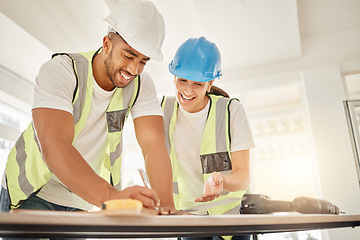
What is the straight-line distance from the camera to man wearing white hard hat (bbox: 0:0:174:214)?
1.19 m

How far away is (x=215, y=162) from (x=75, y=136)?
65cm

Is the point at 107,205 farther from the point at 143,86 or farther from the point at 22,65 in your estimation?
the point at 22,65

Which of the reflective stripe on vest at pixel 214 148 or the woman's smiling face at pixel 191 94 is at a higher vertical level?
the woman's smiling face at pixel 191 94

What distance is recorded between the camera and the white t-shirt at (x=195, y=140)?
5.51ft

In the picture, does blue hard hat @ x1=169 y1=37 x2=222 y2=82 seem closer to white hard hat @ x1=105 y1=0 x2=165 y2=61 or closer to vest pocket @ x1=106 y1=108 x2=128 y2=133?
white hard hat @ x1=105 y1=0 x2=165 y2=61

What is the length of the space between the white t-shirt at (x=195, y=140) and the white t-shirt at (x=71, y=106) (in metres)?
0.28

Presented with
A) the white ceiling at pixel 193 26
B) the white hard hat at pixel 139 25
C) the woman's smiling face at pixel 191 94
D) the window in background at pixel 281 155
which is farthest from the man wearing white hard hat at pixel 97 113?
the window in background at pixel 281 155

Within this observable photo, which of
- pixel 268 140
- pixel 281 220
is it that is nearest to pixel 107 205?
pixel 281 220

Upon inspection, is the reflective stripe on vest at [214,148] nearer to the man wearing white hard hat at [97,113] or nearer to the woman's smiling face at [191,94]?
the woman's smiling face at [191,94]

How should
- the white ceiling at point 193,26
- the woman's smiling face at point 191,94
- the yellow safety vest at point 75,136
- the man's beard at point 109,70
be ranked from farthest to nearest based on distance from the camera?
1. the white ceiling at point 193,26
2. the woman's smiling face at point 191,94
3. the man's beard at point 109,70
4. the yellow safety vest at point 75,136

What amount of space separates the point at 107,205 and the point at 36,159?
0.78 metres

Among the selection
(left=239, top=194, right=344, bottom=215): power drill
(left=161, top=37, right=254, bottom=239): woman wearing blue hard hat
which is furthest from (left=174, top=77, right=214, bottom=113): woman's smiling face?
(left=239, top=194, right=344, bottom=215): power drill

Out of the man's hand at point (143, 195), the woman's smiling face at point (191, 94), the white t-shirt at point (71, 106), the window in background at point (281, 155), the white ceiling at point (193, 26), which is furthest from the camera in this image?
the window in background at point (281, 155)

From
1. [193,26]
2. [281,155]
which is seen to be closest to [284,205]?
[193,26]
